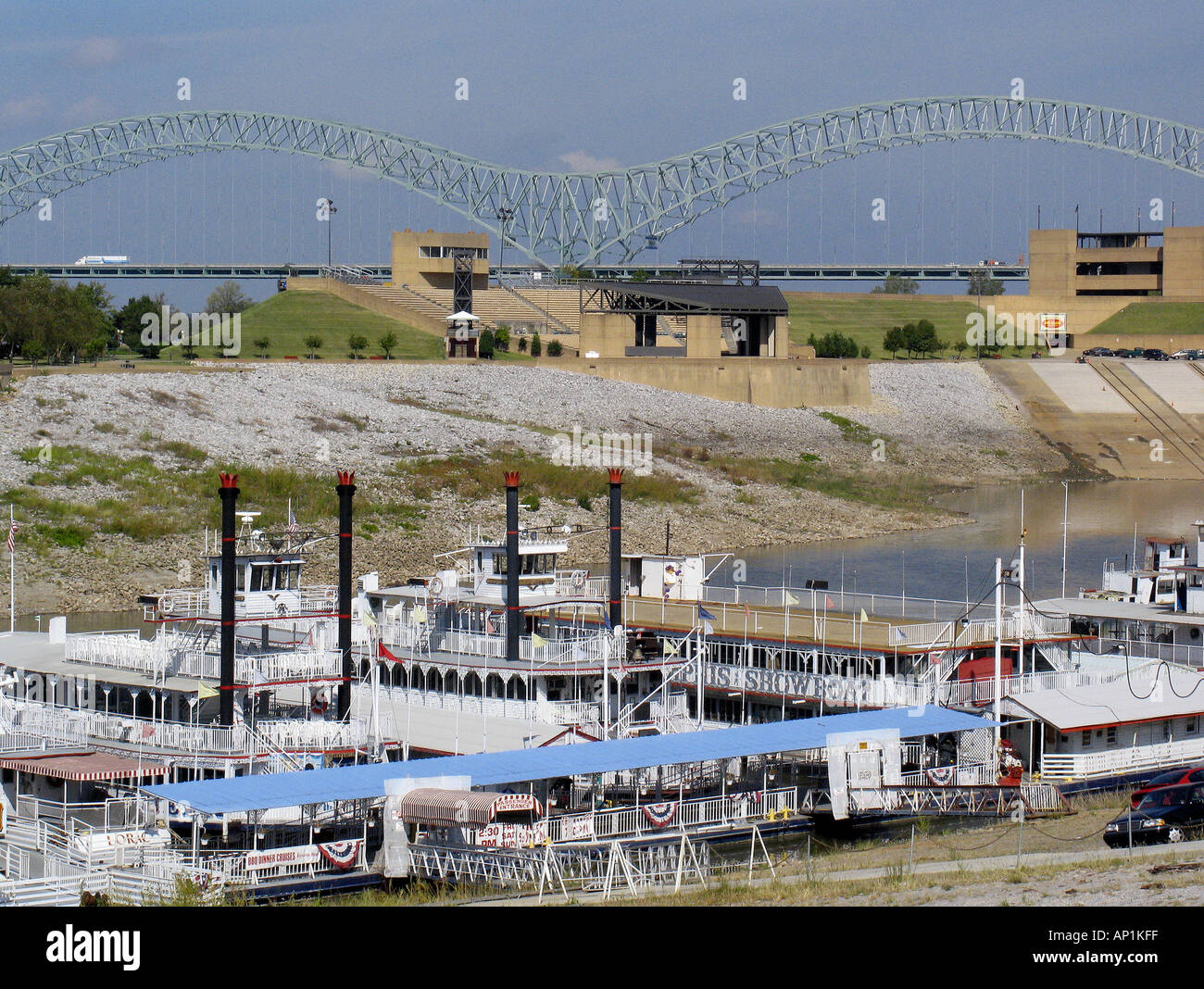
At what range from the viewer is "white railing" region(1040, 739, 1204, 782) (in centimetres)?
3428

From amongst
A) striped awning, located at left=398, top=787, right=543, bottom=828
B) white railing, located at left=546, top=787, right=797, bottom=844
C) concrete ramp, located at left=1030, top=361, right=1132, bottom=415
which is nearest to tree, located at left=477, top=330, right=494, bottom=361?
concrete ramp, located at left=1030, top=361, right=1132, bottom=415

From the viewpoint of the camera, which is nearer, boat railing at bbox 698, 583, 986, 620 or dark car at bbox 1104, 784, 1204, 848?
dark car at bbox 1104, 784, 1204, 848

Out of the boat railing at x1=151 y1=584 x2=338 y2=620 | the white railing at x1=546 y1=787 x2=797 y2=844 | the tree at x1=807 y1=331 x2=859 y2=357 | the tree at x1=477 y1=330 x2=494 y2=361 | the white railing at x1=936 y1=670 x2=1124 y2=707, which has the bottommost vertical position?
the white railing at x1=546 y1=787 x2=797 y2=844

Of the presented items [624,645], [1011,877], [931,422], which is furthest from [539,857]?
[931,422]

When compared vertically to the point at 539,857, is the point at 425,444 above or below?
above

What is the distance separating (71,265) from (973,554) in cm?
13767

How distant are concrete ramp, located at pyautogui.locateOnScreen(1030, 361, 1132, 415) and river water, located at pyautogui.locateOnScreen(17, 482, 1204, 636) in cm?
1961

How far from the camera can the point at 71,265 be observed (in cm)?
18438

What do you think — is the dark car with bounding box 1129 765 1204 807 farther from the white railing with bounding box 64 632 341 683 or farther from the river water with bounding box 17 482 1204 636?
the river water with bounding box 17 482 1204 636

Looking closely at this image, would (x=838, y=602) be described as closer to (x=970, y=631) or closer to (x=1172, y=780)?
(x=970, y=631)

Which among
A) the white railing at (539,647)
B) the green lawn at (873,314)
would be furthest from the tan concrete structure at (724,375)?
the white railing at (539,647)

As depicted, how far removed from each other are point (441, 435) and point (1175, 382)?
58123 mm

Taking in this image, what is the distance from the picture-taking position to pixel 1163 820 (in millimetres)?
27438
